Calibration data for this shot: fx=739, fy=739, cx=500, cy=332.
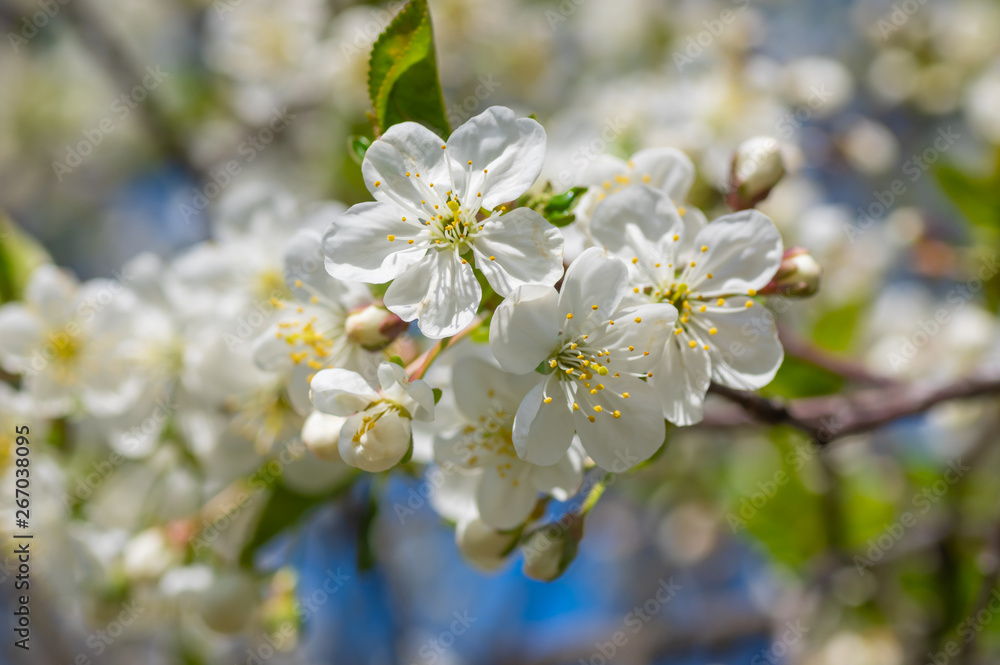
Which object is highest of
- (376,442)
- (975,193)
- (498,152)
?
(498,152)

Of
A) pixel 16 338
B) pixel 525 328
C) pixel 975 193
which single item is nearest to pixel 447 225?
pixel 525 328

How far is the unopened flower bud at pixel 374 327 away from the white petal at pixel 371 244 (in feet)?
0.26

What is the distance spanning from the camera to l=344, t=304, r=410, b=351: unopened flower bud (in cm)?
112

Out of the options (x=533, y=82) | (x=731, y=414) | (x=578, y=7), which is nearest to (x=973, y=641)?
(x=731, y=414)

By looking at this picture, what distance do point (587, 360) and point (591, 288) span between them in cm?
11

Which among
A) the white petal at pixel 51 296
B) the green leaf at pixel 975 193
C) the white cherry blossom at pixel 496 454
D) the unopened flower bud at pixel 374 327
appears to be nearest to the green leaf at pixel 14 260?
the white petal at pixel 51 296

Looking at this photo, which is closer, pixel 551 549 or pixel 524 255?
pixel 524 255

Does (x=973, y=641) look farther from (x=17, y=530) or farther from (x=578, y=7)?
(x=578, y=7)

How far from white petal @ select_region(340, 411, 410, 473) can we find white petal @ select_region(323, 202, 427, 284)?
0.66 ft

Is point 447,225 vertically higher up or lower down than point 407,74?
lower down

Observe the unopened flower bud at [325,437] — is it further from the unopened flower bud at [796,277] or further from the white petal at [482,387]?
the unopened flower bud at [796,277]

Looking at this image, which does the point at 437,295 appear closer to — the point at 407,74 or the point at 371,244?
the point at 371,244

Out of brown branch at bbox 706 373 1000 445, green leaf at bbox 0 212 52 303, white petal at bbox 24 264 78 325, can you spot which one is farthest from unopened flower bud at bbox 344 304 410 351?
green leaf at bbox 0 212 52 303

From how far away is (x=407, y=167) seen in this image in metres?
1.10
